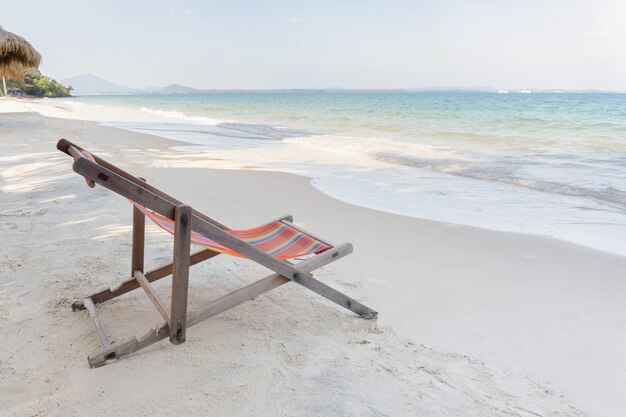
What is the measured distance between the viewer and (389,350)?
8.04 feet

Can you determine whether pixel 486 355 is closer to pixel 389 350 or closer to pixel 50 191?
pixel 389 350

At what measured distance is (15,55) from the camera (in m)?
10.9

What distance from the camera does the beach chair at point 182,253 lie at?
2027 millimetres

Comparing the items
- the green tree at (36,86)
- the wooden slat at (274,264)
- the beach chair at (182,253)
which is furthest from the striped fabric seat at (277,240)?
the green tree at (36,86)

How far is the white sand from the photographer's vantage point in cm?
202

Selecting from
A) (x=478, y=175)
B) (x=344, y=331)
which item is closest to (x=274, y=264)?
(x=344, y=331)

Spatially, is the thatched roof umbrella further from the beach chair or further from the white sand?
the beach chair

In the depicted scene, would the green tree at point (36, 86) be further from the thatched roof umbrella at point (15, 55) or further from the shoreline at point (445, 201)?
the shoreline at point (445, 201)

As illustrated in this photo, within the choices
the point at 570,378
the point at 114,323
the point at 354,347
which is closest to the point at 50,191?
the point at 114,323

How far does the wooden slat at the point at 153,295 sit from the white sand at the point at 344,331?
0.20 meters

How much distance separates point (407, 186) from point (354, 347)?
5.10m

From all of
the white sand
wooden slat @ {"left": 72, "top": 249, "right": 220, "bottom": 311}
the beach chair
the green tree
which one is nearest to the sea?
the white sand

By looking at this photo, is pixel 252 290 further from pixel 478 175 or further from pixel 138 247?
pixel 478 175

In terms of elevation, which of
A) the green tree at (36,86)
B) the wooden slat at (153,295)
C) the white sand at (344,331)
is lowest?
the white sand at (344,331)
